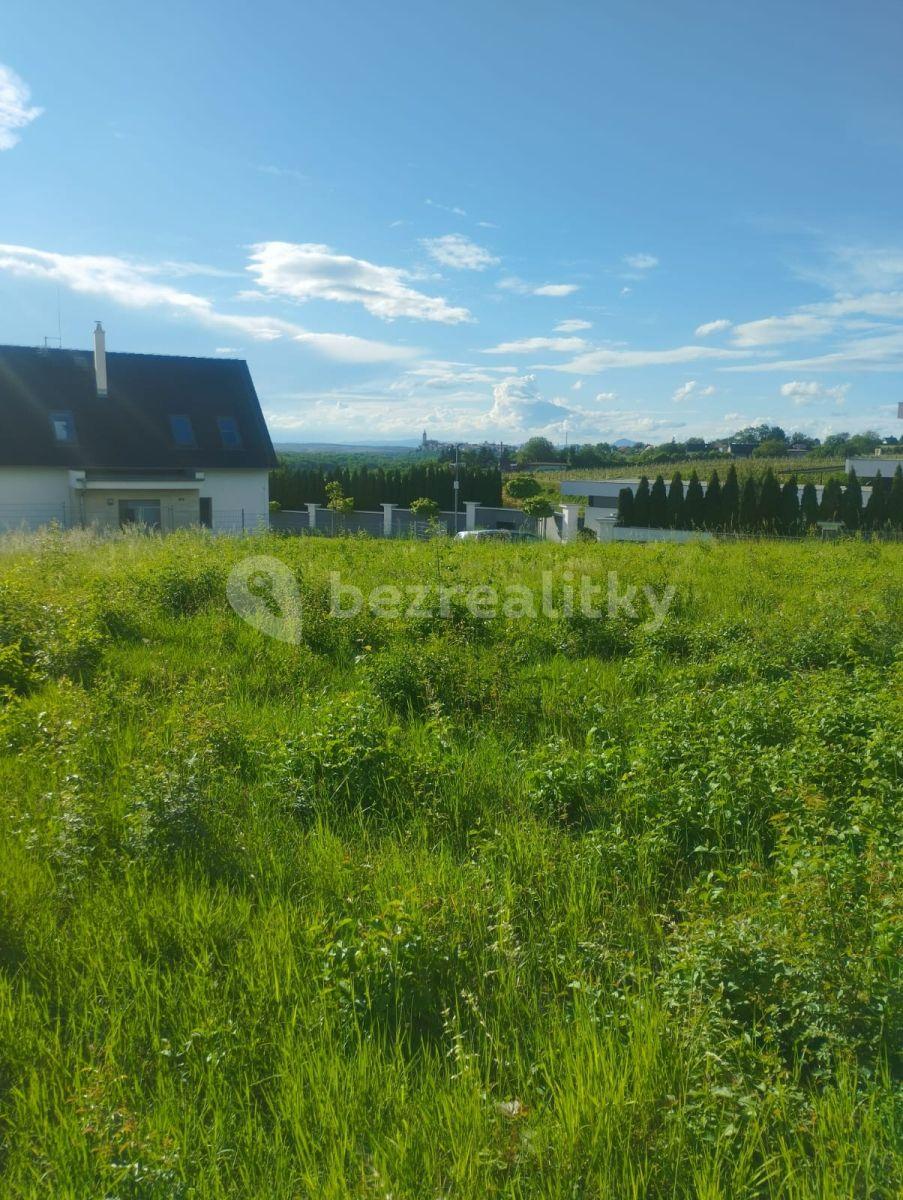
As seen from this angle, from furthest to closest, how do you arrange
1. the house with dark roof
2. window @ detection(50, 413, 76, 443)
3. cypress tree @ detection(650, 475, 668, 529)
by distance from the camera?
cypress tree @ detection(650, 475, 668, 529) < window @ detection(50, 413, 76, 443) < the house with dark roof

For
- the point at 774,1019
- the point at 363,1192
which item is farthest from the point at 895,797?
the point at 363,1192

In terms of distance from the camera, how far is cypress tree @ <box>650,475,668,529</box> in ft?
97.0

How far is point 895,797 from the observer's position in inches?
162

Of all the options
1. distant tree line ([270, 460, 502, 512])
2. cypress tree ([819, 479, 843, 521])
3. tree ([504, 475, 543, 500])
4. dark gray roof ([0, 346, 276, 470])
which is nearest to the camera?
dark gray roof ([0, 346, 276, 470])

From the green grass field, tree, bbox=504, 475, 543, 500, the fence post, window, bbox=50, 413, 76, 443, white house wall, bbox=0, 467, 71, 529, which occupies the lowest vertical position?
the green grass field

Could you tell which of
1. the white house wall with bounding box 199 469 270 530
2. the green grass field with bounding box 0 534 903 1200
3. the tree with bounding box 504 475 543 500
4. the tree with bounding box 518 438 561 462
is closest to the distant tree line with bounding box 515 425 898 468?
the tree with bounding box 518 438 561 462

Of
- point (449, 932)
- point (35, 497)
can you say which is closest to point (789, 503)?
point (35, 497)

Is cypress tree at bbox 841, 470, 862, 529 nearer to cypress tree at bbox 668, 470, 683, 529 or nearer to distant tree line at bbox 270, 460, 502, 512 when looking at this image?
cypress tree at bbox 668, 470, 683, 529

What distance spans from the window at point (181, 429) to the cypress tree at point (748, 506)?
59.5ft

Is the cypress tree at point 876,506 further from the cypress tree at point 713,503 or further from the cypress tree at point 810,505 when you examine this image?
the cypress tree at point 713,503

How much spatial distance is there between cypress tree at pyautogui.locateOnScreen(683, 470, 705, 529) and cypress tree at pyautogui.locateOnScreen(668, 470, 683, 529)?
183 millimetres

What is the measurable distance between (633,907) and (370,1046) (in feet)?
4.29

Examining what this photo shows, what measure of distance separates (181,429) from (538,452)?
5512 cm

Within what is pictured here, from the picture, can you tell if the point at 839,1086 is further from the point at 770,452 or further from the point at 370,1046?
the point at 770,452
